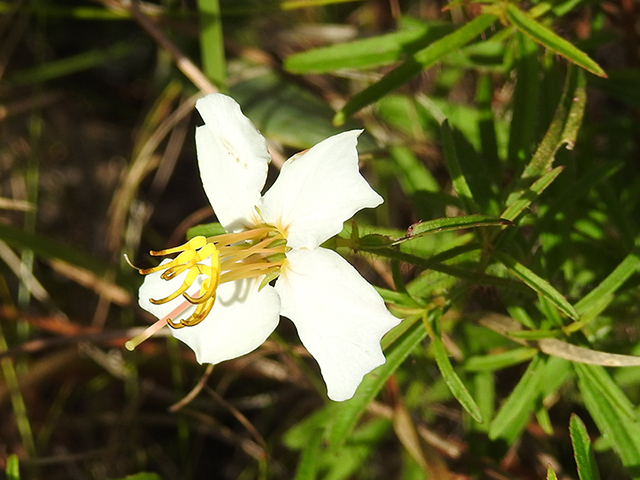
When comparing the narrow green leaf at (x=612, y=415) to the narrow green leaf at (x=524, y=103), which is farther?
the narrow green leaf at (x=524, y=103)

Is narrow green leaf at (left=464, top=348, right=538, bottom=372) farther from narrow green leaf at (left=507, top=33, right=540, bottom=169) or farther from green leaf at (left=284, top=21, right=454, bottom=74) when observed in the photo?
green leaf at (left=284, top=21, right=454, bottom=74)

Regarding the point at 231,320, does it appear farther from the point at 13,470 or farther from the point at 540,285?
the point at 13,470

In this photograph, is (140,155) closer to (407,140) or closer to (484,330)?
(407,140)

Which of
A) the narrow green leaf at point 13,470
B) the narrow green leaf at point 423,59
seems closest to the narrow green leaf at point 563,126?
the narrow green leaf at point 423,59

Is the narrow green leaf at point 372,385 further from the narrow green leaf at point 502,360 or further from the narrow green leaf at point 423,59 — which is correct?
the narrow green leaf at point 423,59

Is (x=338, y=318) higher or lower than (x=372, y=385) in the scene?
higher

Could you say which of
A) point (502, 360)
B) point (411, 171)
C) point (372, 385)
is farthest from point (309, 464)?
point (411, 171)
